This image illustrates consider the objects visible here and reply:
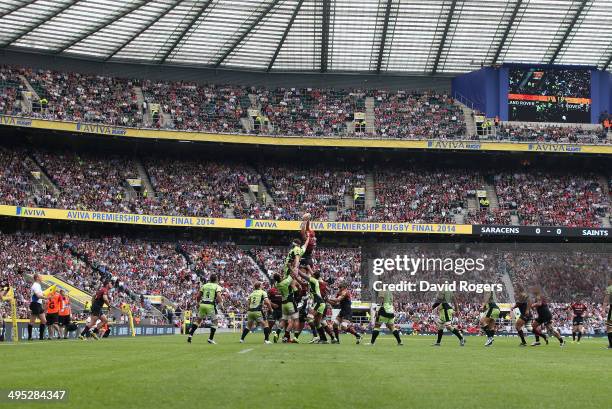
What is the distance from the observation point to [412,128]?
242 feet

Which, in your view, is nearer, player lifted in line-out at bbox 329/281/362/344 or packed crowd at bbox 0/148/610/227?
player lifted in line-out at bbox 329/281/362/344

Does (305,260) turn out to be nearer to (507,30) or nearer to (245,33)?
(245,33)

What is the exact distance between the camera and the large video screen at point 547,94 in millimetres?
72875

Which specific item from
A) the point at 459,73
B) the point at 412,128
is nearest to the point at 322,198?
the point at 412,128

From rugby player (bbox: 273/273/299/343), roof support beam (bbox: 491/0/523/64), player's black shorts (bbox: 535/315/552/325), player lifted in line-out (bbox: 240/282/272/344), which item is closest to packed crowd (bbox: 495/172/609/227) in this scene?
roof support beam (bbox: 491/0/523/64)

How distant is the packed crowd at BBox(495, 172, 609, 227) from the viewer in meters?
70.8

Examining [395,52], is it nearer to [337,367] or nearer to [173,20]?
[173,20]

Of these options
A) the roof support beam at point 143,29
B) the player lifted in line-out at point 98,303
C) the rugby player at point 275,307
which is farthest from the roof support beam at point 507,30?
the player lifted in line-out at point 98,303

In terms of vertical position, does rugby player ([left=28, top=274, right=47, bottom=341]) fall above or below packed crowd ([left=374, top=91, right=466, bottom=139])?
below

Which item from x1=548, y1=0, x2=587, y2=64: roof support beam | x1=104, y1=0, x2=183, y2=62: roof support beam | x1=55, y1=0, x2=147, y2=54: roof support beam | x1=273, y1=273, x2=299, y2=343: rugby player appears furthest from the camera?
x1=548, y1=0, x2=587, y2=64: roof support beam

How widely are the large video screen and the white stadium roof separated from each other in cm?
137

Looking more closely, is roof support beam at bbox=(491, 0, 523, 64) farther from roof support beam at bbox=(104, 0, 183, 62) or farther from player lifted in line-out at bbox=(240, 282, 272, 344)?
player lifted in line-out at bbox=(240, 282, 272, 344)

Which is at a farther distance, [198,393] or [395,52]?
[395,52]

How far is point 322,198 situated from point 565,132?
20117 millimetres
